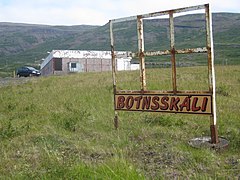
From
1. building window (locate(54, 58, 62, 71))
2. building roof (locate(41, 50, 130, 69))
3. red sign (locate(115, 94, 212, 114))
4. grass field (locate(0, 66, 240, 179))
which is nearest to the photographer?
grass field (locate(0, 66, 240, 179))

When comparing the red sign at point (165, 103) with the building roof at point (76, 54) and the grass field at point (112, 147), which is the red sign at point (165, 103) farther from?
the building roof at point (76, 54)

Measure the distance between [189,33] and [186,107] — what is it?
553 ft

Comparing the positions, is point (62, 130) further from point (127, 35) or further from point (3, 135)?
point (127, 35)

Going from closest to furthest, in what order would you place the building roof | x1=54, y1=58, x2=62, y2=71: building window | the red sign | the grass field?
the grass field → the red sign → the building roof → x1=54, y1=58, x2=62, y2=71: building window

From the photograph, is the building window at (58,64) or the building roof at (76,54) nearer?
the building roof at (76,54)

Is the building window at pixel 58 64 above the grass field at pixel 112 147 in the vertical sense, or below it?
above

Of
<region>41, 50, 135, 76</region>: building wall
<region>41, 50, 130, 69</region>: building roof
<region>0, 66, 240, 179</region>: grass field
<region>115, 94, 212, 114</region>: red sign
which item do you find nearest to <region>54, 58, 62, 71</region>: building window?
<region>41, 50, 135, 76</region>: building wall

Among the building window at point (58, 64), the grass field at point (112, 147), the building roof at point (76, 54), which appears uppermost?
the building roof at point (76, 54)

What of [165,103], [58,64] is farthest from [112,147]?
[58,64]

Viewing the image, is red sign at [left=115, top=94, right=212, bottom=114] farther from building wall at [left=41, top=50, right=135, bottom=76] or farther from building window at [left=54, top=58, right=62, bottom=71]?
building window at [left=54, top=58, right=62, bottom=71]

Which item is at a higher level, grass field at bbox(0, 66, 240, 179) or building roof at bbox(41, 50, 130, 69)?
building roof at bbox(41, 50, 130, 69)

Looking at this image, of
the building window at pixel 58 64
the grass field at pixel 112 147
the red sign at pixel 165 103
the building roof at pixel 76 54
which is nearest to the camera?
the grass field at pixel 112 147

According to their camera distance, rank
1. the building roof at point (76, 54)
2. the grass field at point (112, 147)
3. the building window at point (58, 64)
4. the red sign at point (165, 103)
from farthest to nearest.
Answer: the building window at point (58, 64) < the building roof at point (76, 54) < the red sign at point (165, 103) < the grass field at point (112, 147)

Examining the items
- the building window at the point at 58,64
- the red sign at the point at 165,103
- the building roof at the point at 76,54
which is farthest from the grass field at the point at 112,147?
the building window at the point at 58,64
